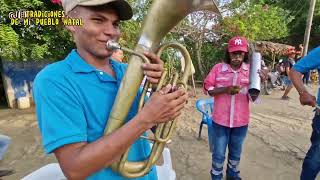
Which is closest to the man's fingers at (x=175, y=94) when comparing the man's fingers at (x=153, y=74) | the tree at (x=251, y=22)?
the man's fingers at (x=153, y=74)

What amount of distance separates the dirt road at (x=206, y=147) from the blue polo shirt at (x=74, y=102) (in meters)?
2.73

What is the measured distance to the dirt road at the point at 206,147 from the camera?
158 inches

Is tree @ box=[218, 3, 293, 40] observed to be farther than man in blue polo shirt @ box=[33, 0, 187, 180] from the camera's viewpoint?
Yes

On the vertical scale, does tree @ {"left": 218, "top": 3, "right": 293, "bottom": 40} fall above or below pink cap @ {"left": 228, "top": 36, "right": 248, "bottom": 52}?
above

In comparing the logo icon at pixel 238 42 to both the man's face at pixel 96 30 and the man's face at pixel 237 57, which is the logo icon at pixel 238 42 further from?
the man's face at pixel 96 30

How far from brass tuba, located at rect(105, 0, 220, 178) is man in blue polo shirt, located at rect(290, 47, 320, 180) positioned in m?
1.73

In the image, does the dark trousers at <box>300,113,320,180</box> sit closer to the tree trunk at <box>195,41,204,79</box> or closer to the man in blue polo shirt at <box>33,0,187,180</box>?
the man in blue polo shirt at <box>33,0,187,180</box>

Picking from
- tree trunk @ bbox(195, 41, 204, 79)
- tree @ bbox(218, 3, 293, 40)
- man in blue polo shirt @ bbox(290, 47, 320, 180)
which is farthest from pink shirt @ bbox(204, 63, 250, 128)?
tree trunk @ bbox(195, 41, 204, 79)

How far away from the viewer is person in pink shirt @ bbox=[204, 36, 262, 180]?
318cm

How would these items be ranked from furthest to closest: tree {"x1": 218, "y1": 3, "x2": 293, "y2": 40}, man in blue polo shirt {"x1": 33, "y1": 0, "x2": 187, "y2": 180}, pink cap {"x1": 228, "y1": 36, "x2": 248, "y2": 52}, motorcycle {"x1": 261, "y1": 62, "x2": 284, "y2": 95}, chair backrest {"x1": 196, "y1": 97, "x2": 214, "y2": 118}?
tree {"x1": 218, "y1": 3, "x2": 293, "y2": 40}, motorcycle {"x1": 261, "y1": 62, "x2": 284, "y2": 95}, chair backrest {"x1": 196, "y1": 97, "x2": 214, "y2": 118}, pink cap {"x1": 228, "y1": 36, "x2": 248, "y2": 52}, man in blue polo shirt {"x1": 33, "y1": 0, "x2": 187, "y2": 180}

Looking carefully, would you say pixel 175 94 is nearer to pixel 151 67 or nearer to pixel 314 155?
pixel 151 67

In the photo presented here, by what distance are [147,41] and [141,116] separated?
0.36 meters

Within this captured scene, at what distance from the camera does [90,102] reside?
124 centimetres

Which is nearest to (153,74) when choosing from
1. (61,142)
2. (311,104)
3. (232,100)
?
(61,142)
